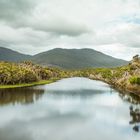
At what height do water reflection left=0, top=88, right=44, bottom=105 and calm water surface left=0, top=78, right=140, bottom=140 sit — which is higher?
water reflection left=0, top=88, right=44, bottom=105

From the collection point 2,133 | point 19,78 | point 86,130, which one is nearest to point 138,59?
point 19,78

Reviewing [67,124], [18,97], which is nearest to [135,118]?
[67,124]

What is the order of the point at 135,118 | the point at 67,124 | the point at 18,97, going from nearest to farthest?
the point at 67,124, the point at 135,118, the point at 18,97

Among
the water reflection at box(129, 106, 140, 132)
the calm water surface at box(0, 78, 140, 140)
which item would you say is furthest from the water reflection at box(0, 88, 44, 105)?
the water reflection at box(129, 106, 140, 132)

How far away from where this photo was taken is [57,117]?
73625 mm

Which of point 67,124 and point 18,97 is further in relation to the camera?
point 18,97

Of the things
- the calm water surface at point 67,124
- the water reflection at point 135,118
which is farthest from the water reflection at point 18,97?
the water reflection at point 135,118

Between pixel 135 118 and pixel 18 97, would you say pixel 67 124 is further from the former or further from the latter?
pixel 18 97

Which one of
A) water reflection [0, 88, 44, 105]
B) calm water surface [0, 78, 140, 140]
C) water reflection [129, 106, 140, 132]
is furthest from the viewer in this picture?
water reflection [0, 88, 44, 105]

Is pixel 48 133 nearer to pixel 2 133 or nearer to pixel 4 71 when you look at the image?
pixel 2 133

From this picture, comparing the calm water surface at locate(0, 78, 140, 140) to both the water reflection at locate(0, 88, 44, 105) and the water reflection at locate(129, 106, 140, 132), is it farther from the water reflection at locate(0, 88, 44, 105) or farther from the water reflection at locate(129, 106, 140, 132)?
the water reflection at locate(0, 88, 44, 105)

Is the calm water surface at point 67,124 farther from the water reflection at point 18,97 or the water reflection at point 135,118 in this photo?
the water reflection at point 18,97

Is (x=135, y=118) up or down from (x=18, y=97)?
down

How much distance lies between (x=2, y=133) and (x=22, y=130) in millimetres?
4729
